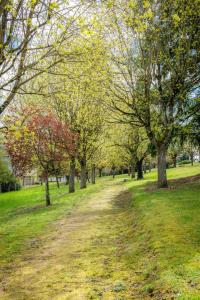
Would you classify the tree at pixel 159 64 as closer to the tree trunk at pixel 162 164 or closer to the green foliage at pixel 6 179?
the tree trunk at pixel 162 164

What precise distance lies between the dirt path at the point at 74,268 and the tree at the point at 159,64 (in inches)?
542

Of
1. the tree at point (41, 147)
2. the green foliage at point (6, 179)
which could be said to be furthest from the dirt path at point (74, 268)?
the green foliage at point (6, 179)

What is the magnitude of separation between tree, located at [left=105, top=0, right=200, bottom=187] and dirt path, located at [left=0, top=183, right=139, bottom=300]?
542 inches

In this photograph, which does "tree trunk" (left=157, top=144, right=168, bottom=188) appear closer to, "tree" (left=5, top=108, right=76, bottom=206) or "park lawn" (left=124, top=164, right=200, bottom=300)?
"tree" (left=5, top=108, right=76, bottom=206)

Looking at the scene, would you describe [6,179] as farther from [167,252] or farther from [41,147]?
[167,252]

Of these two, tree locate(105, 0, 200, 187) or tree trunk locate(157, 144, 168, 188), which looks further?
tree trunk locate(157, 144, 168, 188)

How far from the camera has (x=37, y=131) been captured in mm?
26422

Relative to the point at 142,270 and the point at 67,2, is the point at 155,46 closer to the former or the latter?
the point at 67,2

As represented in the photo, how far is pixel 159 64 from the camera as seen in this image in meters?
28.4

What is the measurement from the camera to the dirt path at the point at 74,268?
8.16 metres

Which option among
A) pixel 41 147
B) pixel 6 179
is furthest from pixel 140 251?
pixel 6 179

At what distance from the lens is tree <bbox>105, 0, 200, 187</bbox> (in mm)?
26016

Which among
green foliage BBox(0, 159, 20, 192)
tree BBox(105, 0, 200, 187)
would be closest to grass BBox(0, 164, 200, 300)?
tree BBox(105, 0, 200, 187)

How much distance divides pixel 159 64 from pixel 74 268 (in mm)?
22085
